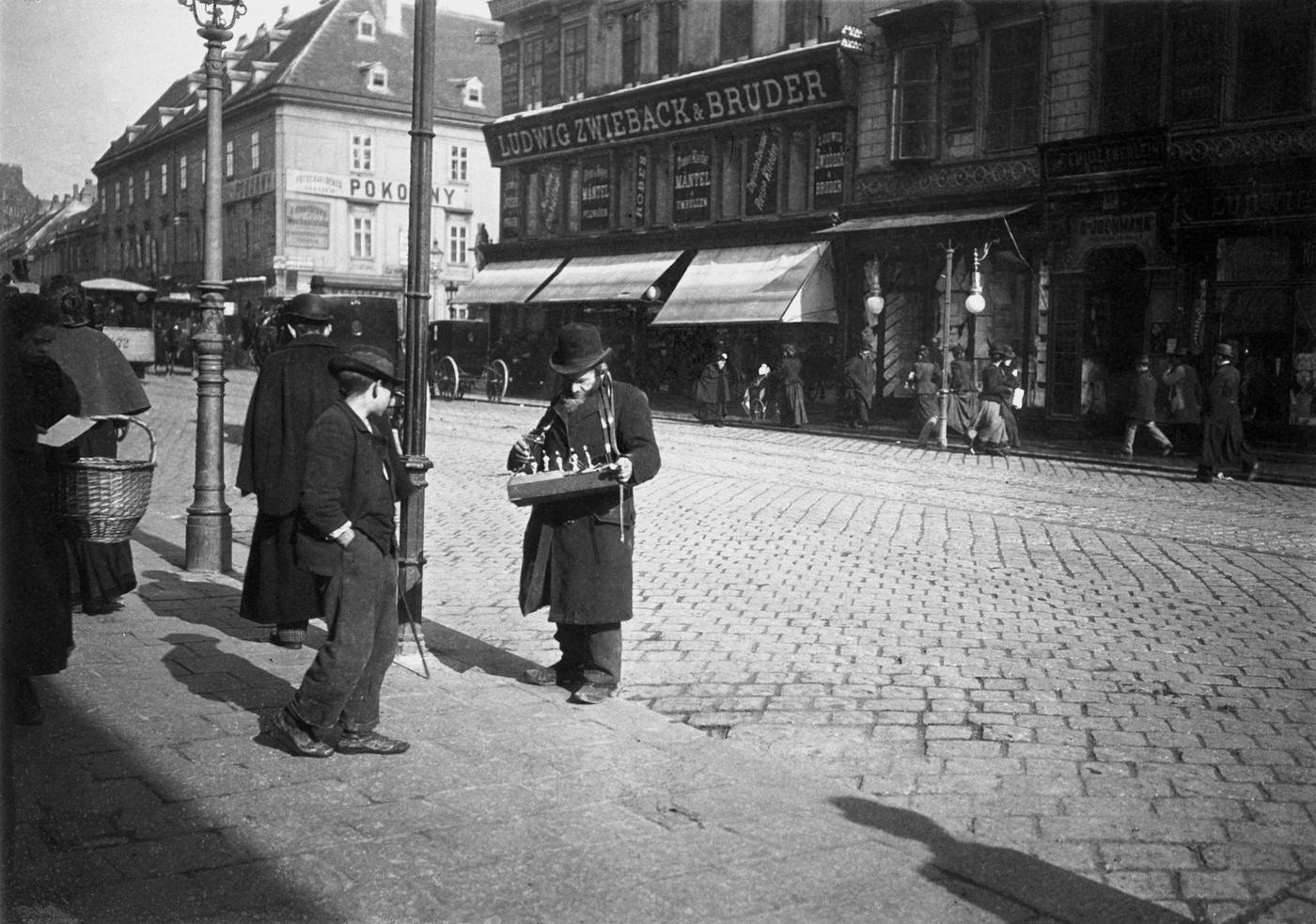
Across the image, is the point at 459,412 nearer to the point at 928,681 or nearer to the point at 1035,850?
the point at 928,681

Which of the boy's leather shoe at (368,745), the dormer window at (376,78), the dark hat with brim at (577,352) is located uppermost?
the dormer window at (376,78)

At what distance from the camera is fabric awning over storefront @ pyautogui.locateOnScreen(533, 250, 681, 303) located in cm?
2903

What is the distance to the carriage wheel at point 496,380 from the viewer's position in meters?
29.2

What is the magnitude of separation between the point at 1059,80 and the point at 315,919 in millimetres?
21286

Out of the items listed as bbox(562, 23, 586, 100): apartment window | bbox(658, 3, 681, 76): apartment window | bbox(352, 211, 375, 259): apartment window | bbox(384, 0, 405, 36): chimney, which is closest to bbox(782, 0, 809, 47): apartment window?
bbox(658, 3, 681, 76): apartment window

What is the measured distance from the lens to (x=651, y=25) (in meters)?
30.0

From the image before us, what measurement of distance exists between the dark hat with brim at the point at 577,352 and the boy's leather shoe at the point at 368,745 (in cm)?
167

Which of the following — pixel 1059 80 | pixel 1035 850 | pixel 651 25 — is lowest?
pixel 1035 850

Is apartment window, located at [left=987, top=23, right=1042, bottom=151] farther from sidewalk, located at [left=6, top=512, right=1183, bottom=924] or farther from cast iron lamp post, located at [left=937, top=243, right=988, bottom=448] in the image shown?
sidewalk, located at [left=6, top=512, right=1183, bottom=924]

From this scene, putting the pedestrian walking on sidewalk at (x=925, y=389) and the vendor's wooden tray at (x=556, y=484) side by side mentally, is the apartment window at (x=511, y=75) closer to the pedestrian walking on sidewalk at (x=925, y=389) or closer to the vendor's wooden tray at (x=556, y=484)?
the pedestrian walking on sidewalk at (x=925, y=389)

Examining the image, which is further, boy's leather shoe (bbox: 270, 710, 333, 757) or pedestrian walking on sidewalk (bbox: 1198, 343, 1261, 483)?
pedestrian walking on sidewalk (bbox: 1198, 343, 1261, 483)

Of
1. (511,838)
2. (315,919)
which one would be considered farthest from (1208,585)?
(315,919)

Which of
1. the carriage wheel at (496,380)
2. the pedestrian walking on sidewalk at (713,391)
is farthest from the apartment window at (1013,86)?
the carriage wheel at (496,380)

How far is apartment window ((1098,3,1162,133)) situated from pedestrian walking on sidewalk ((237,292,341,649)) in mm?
17252
